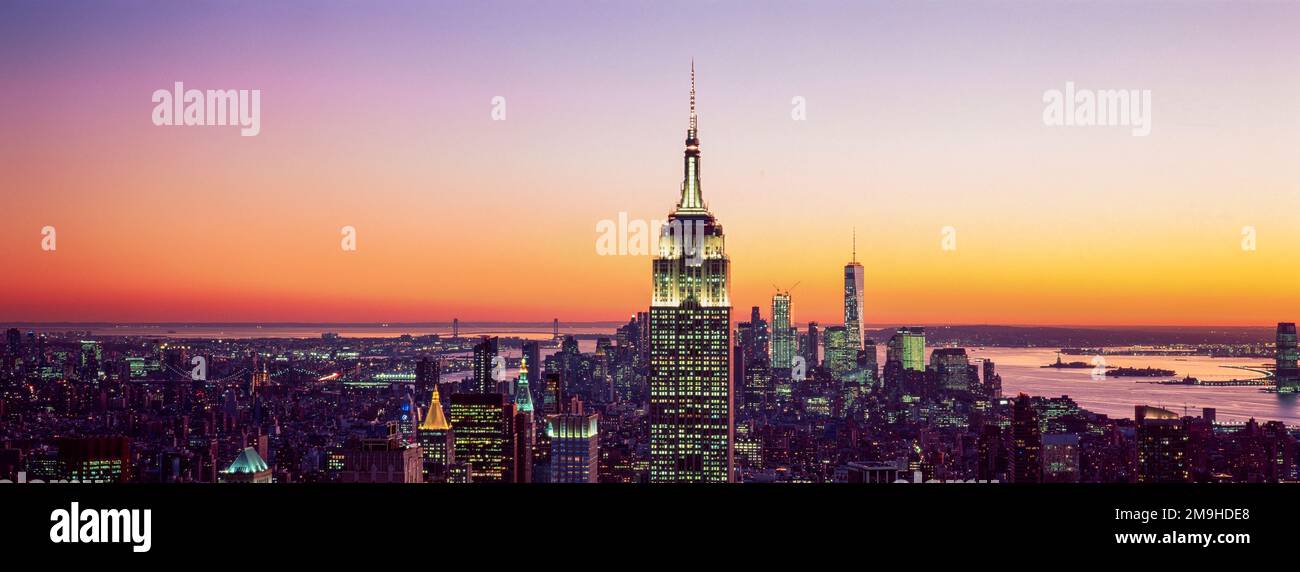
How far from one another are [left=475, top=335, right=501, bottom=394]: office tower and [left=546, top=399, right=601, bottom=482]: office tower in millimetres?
1514

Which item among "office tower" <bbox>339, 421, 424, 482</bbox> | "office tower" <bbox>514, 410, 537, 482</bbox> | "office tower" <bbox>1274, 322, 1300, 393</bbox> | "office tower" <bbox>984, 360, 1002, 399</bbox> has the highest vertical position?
"office tower" <bbox>1274, 322, 1300, 393</bbox>

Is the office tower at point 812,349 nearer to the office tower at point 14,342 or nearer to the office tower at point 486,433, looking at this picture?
the office tower at point 486,433

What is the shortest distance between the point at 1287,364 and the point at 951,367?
507 cm

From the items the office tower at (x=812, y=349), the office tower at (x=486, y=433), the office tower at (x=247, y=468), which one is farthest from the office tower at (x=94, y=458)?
the office tower at (x=812, y=349)

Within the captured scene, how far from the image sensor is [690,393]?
2483cm

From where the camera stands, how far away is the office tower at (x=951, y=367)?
1894 centimetres

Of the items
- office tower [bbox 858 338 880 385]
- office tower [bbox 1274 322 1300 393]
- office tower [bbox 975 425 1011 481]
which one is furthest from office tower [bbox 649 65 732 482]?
office tower [bbox 1274 322 1300 393]

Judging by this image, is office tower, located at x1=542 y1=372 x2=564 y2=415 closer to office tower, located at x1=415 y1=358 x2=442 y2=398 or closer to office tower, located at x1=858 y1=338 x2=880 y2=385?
office tower, located at x1=415 y1=358 x2=442 y2=398

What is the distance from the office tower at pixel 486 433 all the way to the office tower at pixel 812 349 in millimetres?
6059

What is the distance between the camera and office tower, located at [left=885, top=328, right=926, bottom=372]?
18141 mm

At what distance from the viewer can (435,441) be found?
70.9ft
